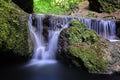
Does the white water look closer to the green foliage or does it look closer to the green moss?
the green moss

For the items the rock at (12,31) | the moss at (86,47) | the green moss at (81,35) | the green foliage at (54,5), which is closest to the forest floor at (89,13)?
the green foliage at (54,5)

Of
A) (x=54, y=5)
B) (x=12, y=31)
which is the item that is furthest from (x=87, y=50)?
(x=54, y=5)

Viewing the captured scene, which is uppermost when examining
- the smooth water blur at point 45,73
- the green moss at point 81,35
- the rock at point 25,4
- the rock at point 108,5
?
the rock at point 25,4

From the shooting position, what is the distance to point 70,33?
37.6 ft

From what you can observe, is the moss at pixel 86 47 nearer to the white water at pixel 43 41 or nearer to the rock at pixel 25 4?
the white water at pixel 43 41

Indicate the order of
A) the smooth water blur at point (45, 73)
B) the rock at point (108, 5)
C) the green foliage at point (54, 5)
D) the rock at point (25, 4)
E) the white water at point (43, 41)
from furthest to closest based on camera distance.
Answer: the green foliage at point (54, 5)
the rock at point (108, 5)
the rock at point (25, 4)
the white water at point (43, 41)
the smooth water blur at point (45, 73)

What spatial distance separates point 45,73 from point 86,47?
209 centimetres

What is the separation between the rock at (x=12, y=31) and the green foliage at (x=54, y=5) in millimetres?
9188

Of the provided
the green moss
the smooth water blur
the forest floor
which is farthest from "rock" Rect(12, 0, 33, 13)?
the forest floor

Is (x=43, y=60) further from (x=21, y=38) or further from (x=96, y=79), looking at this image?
(x=96, y=79)

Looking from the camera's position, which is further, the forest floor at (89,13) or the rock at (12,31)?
the forest floor at (89,13)

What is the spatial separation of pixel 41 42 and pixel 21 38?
7.80ft

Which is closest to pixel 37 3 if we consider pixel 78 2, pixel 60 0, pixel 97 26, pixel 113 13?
pixel 60 0

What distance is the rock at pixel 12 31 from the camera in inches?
381
